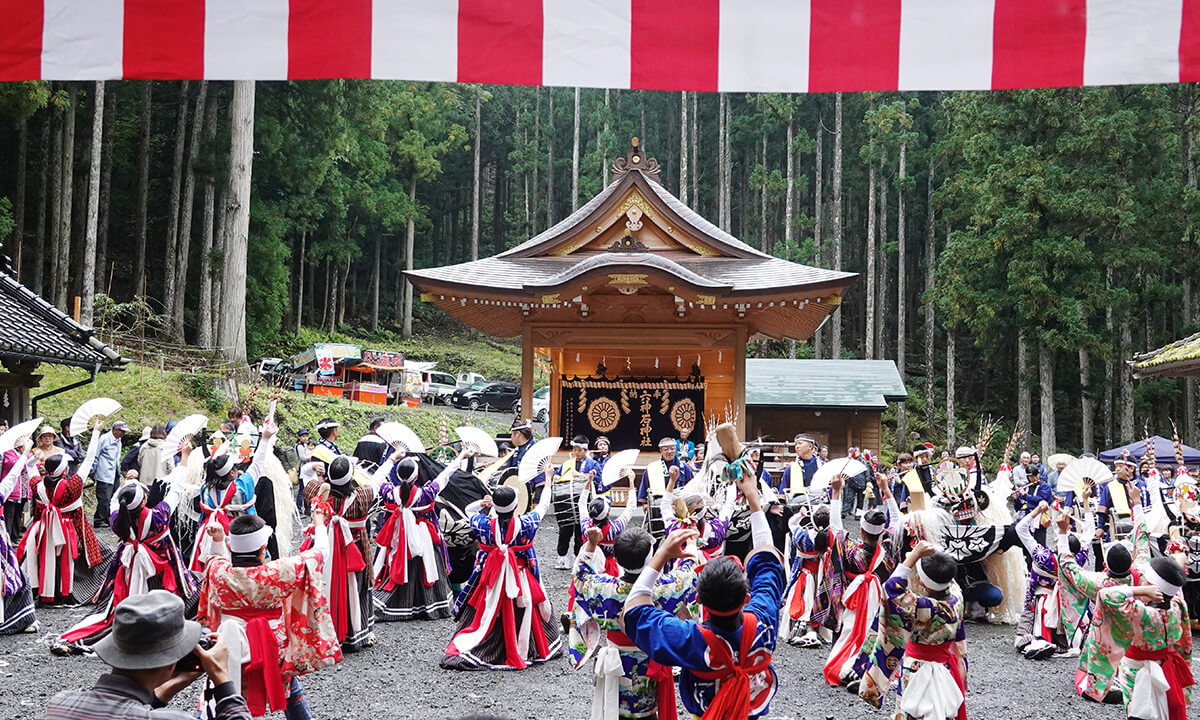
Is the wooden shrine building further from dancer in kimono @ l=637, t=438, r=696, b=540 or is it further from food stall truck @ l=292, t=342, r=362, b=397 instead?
food stall truck @ l=292, t=342, r=362, b=397

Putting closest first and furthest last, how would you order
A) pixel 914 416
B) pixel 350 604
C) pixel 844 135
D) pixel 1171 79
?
pixel 1171 79, pixel 350 604, pixel 914 416, pixel 844 135

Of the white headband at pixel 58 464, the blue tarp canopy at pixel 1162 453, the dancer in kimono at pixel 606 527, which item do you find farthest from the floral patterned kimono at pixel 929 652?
the blue tarp canopy at pixel 1162 453

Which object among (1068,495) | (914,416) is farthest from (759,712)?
(914,416)

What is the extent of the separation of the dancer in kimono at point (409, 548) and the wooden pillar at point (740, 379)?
31.2 ft

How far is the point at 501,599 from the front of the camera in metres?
6.76

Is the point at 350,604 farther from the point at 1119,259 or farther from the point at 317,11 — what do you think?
the point at 1119,259

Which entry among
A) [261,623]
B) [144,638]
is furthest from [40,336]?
[144,638]

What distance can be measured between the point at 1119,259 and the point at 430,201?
3157 centimetres

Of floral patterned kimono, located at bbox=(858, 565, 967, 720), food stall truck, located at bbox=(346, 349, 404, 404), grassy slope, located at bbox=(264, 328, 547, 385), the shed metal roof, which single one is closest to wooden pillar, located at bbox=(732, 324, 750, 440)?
the shed metal roof

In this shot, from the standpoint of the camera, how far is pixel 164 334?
75.4ft

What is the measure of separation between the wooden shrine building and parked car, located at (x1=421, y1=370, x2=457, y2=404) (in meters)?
12.8

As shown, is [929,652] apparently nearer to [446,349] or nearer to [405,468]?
[405,468]

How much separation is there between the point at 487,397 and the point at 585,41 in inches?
1179

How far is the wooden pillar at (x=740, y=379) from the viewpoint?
56.7 feet
